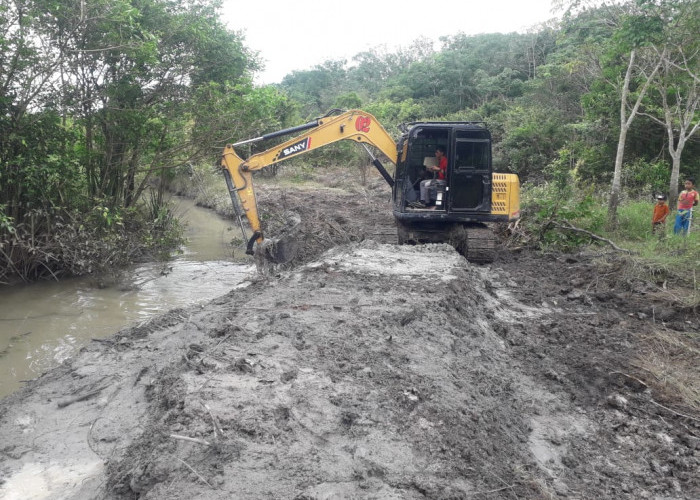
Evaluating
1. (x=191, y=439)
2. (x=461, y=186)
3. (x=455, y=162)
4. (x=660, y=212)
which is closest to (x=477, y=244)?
(x=461, y=186)

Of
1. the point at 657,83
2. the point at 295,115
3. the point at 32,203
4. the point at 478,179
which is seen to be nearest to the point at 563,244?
the point at 478,179

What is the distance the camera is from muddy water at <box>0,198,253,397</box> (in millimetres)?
6703

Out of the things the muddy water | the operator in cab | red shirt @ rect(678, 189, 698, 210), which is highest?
the operator in cab

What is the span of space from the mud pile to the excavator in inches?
125

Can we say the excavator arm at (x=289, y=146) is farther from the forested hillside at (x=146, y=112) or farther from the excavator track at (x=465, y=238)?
the forested hillside at (x=146, y=112)

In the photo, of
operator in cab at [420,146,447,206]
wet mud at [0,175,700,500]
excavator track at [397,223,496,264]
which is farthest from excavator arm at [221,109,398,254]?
wet mud at [0,175,700,500]

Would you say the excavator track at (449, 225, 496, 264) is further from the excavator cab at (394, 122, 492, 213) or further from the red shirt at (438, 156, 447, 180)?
the red shirt at (438, 156, 447, 180)

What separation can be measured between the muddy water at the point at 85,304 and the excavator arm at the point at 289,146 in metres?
1.49

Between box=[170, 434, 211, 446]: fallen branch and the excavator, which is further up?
the excavator

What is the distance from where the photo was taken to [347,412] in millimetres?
3629

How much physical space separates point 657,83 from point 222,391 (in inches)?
531

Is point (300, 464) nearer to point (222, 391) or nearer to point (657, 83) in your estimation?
point (222, 391)

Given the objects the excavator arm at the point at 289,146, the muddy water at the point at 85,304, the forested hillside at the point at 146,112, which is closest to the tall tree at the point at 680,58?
the forested hillside at the point at 146,112

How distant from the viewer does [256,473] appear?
295cm
